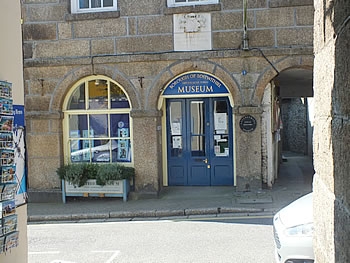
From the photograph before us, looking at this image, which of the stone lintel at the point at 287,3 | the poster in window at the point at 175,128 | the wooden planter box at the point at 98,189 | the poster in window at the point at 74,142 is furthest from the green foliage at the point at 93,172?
the stone lintel at the point at 287,3

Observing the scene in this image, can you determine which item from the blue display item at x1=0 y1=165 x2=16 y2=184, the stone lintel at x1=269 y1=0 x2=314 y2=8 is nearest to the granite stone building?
the stone lintel at x1=269 y1=0 x2=314 y2=8

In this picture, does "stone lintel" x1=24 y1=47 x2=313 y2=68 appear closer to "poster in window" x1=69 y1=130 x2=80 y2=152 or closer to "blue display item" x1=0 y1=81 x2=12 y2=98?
"poster in window" x1=69 y1=130 x2=80 y2=152

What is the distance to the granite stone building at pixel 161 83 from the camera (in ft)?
39.8

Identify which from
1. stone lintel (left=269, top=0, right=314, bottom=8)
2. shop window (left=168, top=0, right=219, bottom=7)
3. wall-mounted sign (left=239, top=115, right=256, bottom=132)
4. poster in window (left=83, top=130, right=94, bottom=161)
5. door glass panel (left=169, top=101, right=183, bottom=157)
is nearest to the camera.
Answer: stone lintel (left=269, top=0, right=314, bottom=8)

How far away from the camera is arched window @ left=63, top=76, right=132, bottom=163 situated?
13.0 m

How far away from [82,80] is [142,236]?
5830mm

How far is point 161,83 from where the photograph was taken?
1249 centimetres

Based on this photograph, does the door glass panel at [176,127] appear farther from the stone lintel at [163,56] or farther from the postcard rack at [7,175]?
the postcard rack at [7,175]

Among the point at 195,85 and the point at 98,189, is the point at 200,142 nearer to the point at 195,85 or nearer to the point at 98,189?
the point at 195,85

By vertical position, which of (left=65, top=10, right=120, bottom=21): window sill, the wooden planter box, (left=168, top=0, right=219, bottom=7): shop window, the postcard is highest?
(left=168, top=0, right=219, bottom=7): shop window

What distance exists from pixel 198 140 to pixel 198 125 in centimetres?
44

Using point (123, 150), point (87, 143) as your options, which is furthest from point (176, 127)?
point (87, 143)

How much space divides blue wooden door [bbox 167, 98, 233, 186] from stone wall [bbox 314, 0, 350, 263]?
10431mm

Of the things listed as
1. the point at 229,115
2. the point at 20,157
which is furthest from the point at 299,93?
the point at 20,157
